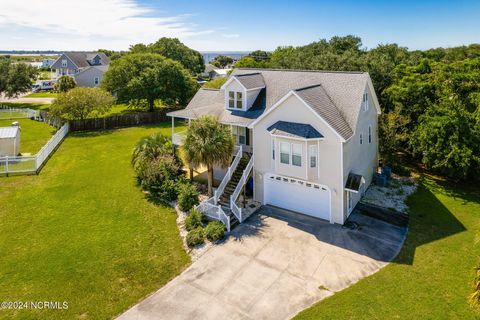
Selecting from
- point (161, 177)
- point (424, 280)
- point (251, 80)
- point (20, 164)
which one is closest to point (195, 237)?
point (161, 177)

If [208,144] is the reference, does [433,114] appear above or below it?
above

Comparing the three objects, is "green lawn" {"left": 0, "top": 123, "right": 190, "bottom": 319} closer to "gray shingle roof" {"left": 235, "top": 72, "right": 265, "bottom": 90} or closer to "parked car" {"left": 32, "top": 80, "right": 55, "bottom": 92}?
"gray shingle roof" {"left": 235, "top": 72, "right": 265, "bottom": 90}

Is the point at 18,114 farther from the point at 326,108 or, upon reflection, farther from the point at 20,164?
the point at 326,108

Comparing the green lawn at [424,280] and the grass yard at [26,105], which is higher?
the grass yard at [26,105]

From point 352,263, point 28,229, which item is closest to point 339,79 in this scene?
point 352,263

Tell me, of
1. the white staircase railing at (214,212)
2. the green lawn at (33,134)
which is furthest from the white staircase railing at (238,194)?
the green lawn at (33,134)

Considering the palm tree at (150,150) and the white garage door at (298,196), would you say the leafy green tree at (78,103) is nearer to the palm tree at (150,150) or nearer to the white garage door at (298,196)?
the palm tree at (150,150)

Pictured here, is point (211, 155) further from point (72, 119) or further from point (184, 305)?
point (72, 119)

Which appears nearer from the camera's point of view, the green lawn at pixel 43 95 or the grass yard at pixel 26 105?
the grass yard at pixel 26 105
